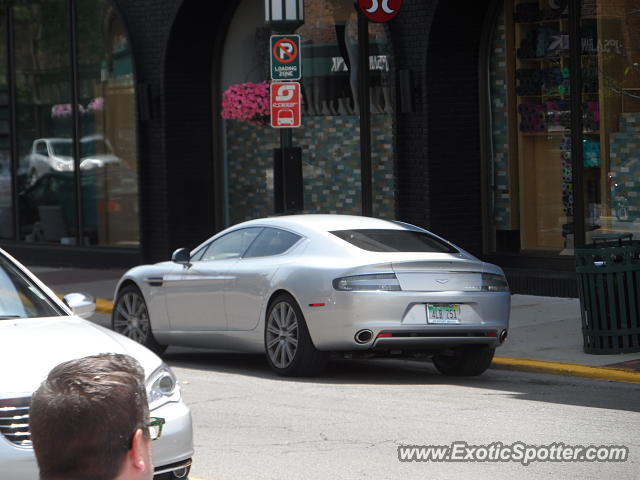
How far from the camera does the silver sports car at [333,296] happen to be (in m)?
10.5

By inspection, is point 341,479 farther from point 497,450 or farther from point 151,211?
point 151,211

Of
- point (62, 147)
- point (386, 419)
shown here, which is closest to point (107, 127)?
point (62, 147)

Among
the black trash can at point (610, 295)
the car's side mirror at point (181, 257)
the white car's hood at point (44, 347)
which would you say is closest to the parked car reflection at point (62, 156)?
the car's side mirror at point (181, 257)

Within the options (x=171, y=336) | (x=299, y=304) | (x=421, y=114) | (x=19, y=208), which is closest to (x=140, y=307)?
(x=171, y=336)

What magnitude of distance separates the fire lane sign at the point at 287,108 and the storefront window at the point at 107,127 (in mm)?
7125

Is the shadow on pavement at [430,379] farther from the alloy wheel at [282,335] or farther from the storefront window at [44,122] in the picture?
the storefront window at [44,122]

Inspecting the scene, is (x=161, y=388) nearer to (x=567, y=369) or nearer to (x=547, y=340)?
(x=567, y=369)

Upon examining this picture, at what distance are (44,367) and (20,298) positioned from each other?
1.33 metres

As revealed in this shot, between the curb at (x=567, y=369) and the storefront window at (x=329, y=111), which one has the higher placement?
the storefront window at (x=329, y=111)

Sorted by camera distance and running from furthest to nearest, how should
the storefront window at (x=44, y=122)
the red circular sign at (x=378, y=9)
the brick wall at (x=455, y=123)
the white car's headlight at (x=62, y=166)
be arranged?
the white car's headlight at (x=62, y=166) → the storefront window at (x=44, y=122) → the brick wall at (x=455, y=123) → the red circular sign at (x=378, y=9)

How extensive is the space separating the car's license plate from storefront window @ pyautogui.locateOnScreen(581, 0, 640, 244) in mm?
5585

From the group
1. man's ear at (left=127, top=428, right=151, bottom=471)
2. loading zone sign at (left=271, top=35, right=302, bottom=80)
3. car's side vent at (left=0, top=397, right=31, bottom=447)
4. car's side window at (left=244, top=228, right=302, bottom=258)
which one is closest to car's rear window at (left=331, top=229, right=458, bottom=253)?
car's side window at (left=244, top=228, right=302, bottom=258)

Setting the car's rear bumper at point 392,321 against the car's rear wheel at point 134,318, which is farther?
the car's rear wheel at point 134,318

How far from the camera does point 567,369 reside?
11.1 m
